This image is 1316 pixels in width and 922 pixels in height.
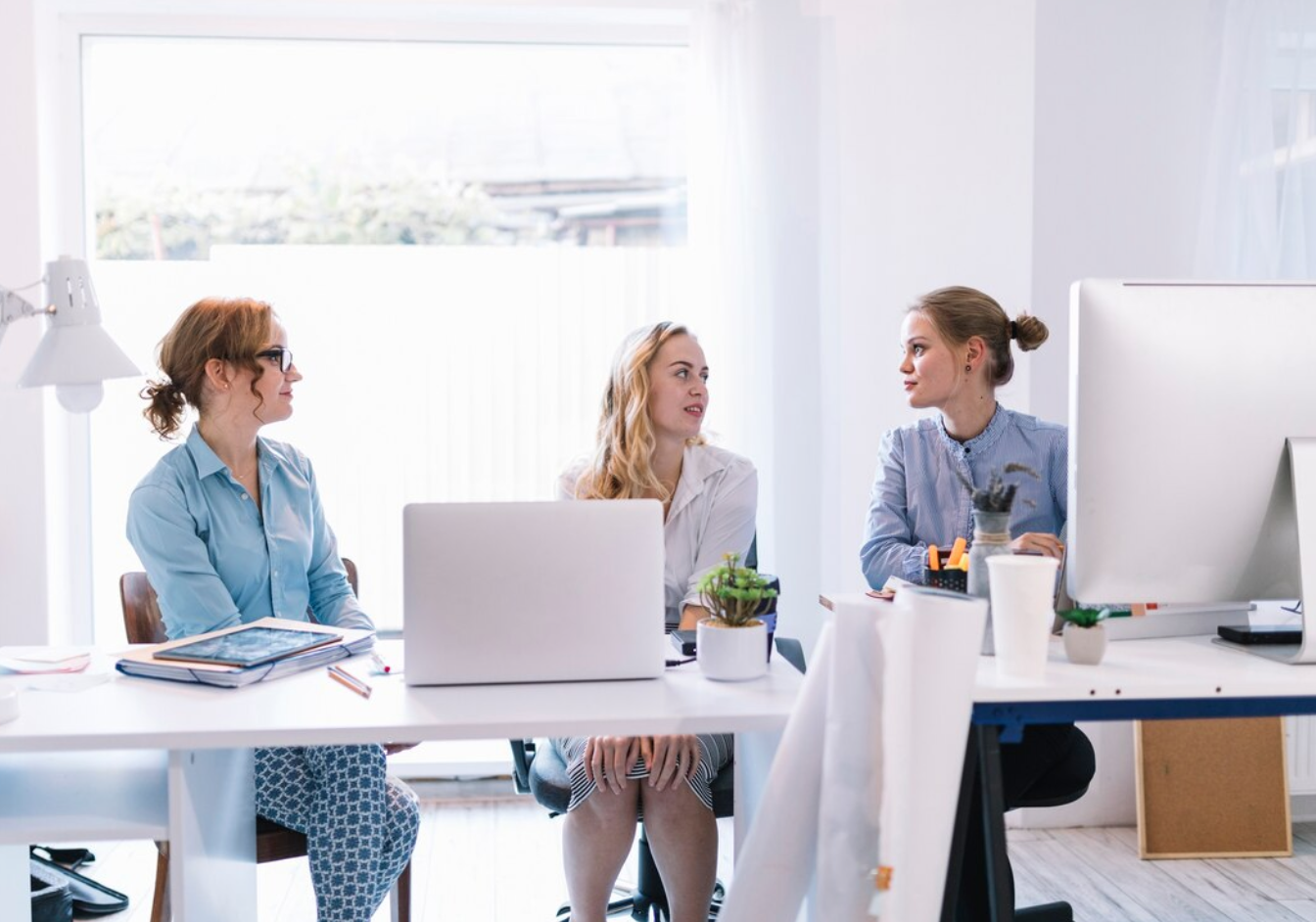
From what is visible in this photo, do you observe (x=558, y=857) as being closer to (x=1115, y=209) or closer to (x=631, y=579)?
(x=631, y=579)

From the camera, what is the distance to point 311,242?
3662 mm

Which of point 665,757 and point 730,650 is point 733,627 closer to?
point 730,650

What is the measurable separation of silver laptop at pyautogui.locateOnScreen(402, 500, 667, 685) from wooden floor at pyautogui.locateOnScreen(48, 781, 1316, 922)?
4.36 feet

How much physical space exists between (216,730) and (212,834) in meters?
0.30

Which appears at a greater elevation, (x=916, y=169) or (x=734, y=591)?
(x=916, y=169)

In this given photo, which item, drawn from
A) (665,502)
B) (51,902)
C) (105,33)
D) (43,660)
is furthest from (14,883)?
(105,33)

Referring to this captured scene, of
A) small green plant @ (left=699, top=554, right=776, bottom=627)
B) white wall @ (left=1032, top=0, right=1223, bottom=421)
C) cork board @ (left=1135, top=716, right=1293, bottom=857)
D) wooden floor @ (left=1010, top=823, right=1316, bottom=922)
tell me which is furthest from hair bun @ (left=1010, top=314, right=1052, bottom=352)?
wooden floor @ (left=1010, top=823, right=1316, bottom=922)

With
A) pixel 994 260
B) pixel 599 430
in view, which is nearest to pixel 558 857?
pixel 599 430

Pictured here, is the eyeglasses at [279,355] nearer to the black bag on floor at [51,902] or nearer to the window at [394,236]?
the window at [394,236]

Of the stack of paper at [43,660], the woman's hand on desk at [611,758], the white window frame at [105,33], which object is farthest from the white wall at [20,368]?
the woman's hand on desk at [611,758]

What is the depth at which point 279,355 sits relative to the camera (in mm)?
2508

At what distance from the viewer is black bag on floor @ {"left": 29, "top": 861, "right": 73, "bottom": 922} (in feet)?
9.10

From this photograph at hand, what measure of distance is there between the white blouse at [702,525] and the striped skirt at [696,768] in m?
0.36

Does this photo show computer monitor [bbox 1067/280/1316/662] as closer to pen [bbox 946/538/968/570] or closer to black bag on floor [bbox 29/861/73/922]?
pen [bbox 946/538/968/570]
